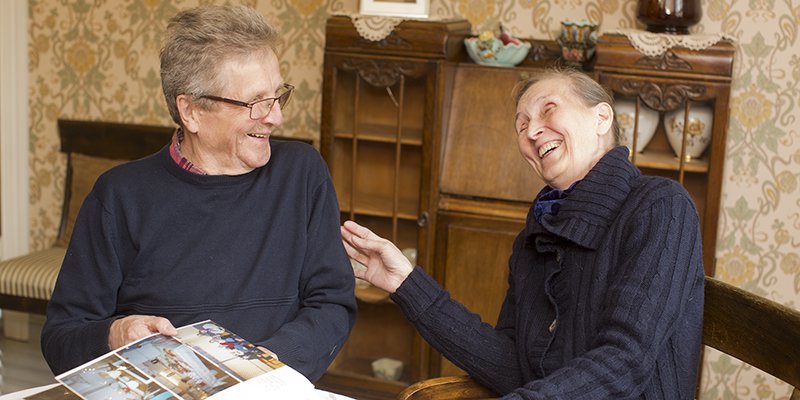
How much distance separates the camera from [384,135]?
351cm

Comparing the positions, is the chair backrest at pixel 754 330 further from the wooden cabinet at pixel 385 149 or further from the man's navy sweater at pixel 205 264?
the wooden cabinet at pixel 385 149

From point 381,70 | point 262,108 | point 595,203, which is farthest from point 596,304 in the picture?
point 381,70

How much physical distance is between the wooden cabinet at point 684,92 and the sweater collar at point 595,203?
1.47 meters

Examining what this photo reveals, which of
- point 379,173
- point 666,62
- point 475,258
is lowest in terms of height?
point 475,258

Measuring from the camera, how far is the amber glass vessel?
324 centimetres

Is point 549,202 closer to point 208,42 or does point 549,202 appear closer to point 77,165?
point 208,42

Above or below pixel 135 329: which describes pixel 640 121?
above

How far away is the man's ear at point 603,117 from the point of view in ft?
5.96

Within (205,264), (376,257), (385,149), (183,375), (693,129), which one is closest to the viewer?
(183,375)

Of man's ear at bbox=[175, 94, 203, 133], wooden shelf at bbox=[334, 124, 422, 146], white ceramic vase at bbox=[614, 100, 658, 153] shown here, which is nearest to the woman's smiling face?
man's ear at bbox=[175, 94, 203, 133]

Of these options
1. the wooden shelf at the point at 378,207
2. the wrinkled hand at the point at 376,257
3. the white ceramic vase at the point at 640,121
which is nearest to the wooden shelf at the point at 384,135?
the wooden shelf at the point at 378,207

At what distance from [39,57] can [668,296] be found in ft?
12.2

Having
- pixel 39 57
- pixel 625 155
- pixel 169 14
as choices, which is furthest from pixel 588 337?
pixel 39 57

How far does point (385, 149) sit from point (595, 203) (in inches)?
78.7
